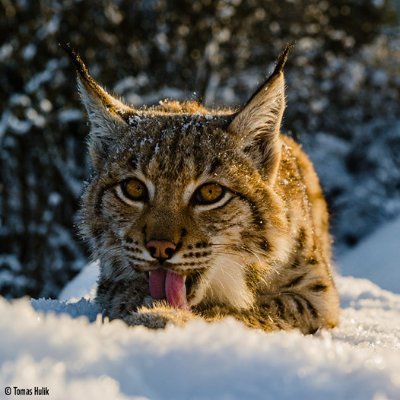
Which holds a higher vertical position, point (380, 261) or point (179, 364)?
point (380, 261)

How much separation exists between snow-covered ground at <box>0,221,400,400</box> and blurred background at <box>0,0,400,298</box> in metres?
5.94

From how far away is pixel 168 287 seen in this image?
2773 mm

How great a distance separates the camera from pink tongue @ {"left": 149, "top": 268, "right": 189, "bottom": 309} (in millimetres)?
2766

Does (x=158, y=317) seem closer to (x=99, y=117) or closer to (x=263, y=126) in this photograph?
(x=263, y=126)

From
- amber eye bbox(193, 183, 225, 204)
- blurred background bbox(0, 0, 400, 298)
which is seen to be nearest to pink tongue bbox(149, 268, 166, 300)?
amber eye bbox(193, 183, 225, 204)

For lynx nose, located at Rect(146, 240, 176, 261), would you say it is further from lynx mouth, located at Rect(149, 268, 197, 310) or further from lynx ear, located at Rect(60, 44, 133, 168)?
lynx ear, located at Rect(60, 44, 133, 168)

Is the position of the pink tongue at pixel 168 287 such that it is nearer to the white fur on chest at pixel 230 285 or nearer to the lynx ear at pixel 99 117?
the white fur on chest at pixel 230 285

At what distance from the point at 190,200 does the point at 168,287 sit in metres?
0.40

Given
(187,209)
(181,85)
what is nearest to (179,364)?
(187,209)

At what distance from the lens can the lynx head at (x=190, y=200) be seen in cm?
280

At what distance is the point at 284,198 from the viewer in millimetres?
3342

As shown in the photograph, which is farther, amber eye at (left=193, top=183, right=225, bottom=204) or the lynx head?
amber eye at (left=193, top=183, right=225, bottom=204)

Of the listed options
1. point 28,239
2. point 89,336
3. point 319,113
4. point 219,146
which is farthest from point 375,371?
point 319,113

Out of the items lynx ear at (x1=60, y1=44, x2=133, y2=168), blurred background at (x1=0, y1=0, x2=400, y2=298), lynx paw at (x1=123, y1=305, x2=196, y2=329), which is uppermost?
blurred background at (x1=0, y1=0, x2=400, y2=298)
